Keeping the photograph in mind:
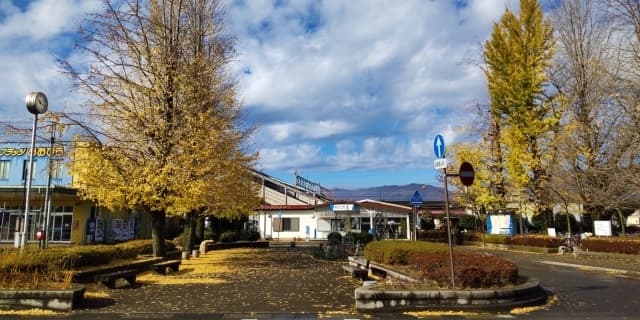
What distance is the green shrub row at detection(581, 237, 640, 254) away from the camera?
20294 millimetres

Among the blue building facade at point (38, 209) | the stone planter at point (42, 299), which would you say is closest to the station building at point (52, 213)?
the blue building facade at point (38, 209)

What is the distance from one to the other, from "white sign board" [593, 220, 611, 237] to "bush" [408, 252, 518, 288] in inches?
669

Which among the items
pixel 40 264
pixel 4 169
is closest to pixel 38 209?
pixel 4 169

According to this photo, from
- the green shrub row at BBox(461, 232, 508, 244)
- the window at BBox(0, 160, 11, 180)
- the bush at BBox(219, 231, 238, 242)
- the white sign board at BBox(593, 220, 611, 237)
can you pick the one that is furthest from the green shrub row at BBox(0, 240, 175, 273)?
the window at BBox(0, 160, 11, 180)

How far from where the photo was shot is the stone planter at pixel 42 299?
8844mm

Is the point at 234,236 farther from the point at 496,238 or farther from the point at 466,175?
the point at 466,175

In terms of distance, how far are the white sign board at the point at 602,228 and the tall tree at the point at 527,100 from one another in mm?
4269

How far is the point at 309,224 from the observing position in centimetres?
4475

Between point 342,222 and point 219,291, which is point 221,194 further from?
point 342,222

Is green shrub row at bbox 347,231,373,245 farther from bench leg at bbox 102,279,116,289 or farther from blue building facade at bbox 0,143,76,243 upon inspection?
blue building facade at bbox 0,143,76,243

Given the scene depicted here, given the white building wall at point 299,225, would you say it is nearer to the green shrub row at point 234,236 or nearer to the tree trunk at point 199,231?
the green shrub row at point 234,236

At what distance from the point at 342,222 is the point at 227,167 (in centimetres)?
2607

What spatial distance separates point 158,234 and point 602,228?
21.2 meters

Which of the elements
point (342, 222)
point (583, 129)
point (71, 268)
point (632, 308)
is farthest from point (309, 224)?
point (632, 308)
